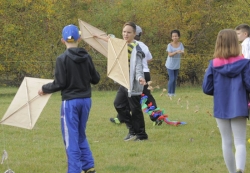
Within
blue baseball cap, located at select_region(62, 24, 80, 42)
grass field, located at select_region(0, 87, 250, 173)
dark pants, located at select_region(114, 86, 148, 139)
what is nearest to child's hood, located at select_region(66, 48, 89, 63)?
blue baseball cap, located at select_region(62, 24, 80, 42)

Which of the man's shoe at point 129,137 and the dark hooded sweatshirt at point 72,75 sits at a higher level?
the dark hooded sweatshirt at point 72,75

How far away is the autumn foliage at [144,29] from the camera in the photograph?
24.7 metres

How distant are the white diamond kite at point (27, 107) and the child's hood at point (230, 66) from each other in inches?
79.6

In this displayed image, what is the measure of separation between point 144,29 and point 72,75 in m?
19.3

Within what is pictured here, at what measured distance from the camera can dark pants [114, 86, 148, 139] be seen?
362 inches

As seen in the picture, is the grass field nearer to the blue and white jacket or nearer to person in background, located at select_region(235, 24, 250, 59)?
the blue and white jacket

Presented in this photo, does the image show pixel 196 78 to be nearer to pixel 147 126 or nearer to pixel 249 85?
pixel 147 126

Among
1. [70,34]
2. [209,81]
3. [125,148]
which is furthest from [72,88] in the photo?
[125,148]

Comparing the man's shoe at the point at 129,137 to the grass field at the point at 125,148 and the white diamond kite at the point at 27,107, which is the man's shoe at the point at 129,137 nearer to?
the grass field at the point at 125,148

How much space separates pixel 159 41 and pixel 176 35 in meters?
9.33

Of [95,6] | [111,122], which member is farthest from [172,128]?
[95,6]

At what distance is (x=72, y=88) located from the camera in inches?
258

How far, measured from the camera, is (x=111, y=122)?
11570 mm

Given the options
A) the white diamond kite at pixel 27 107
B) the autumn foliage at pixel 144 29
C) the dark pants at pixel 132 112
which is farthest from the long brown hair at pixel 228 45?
the autumn foliage at pixel 144 29
